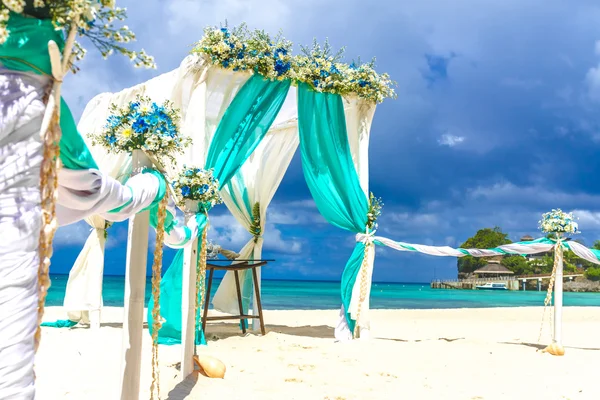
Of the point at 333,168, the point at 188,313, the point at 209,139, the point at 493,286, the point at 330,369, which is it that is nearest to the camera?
the point at 188,313

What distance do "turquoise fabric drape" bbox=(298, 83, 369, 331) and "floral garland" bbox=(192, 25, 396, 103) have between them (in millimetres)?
231

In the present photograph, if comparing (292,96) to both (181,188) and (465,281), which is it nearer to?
(181,188)

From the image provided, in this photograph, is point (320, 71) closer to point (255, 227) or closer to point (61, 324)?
point (255, 227)

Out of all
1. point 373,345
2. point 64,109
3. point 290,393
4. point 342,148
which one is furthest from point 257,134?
point 64,109

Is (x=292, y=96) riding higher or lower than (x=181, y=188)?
higher

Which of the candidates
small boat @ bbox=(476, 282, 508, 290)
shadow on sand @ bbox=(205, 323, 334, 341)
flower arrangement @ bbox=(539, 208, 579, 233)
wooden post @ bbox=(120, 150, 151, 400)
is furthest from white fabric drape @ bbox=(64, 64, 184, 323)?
small boat @ bbox=(476, 282, 508, 290)

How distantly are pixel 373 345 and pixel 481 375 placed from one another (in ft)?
4.68

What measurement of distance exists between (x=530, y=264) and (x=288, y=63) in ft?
159

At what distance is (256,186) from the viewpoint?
7.76 metres

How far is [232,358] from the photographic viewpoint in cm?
534

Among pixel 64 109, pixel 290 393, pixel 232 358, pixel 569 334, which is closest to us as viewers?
pixel 64 109

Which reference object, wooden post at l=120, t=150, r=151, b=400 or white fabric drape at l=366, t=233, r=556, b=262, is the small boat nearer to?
white fabric drape at l=366, t=233, r=556, b=262

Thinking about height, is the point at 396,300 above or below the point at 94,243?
below


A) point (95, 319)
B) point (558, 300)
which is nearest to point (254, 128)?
point (95, 319)
